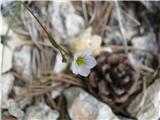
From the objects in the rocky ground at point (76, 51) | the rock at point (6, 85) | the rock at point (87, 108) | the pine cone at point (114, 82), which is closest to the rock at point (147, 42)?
the rocky ground at point (76, 51)

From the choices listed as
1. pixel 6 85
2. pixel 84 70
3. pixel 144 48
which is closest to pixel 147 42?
pixel 144 48

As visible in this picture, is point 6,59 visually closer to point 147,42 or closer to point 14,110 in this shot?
point 14,110

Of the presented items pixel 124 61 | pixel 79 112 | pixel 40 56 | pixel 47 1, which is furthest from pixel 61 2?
pixel 79 112

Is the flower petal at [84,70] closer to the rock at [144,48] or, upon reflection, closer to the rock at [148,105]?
the rock at [148,105]

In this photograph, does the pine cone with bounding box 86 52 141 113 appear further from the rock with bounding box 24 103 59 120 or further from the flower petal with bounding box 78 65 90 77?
the flower petal with bounding box 78 65 90 77

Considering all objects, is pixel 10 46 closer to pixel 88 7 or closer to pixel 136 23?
pixel 88 7

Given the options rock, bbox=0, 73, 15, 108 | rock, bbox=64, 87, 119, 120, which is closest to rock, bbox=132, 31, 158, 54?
rock, bbox=64, 87, 119, 120
